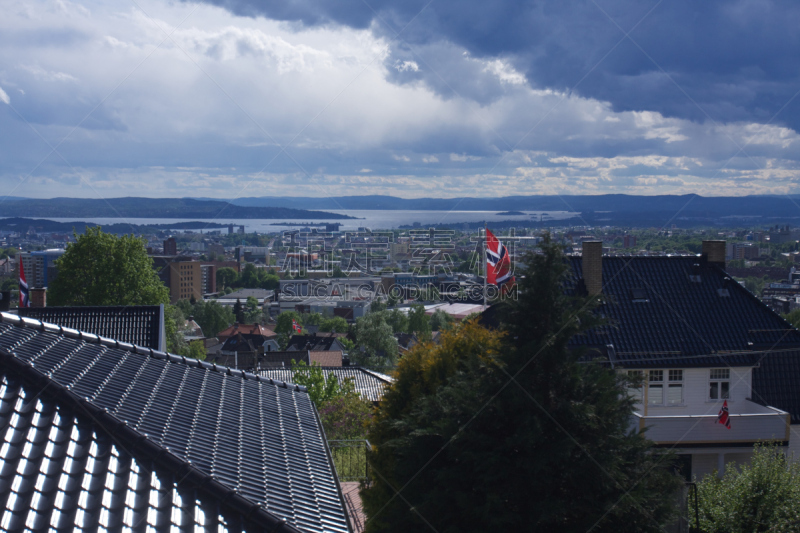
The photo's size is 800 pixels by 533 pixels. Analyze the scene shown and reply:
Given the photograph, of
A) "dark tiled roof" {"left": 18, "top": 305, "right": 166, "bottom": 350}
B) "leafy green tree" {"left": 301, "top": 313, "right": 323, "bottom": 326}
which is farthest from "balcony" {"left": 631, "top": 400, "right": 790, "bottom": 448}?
"leafy green tree" {"left": 301, "top": 313, "right": 323, "bottom": 326}

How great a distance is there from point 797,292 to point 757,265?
38.7 metres

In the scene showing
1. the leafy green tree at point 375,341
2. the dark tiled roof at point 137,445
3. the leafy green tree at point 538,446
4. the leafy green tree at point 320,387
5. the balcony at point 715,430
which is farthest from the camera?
the leafy green tree at point 375,341

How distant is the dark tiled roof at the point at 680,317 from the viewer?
19797mm

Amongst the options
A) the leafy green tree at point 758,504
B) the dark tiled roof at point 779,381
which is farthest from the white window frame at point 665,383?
the leafy green tree at point 758,504

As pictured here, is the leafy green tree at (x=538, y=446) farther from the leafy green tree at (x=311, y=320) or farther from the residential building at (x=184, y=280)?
the residential building at (x=184, y=280)

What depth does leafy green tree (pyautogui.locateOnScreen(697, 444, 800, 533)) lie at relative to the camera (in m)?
12.6

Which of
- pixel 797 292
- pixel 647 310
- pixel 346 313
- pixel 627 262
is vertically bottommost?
pixel 346 313

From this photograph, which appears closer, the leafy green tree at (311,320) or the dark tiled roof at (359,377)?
the dark tiled roof at (359,377)

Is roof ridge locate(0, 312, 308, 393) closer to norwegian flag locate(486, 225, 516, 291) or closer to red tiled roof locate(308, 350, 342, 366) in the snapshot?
norwegian flag locate(486, 225, 516, 291)

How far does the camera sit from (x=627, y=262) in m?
23.0

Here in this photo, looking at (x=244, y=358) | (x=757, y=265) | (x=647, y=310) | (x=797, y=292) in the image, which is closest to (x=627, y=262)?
(x=647, y=310)

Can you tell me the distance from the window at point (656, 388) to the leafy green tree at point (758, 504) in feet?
19.2

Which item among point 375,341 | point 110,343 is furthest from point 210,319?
point 110,343

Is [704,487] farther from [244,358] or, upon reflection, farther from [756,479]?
[244,358]
